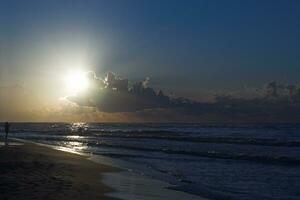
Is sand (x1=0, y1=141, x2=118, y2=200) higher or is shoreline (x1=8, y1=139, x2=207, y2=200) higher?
sand (x1=0, y1=141, x2=118, y2=200)

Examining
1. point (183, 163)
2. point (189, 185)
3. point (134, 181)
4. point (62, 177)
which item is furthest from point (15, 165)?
point (183, 163)

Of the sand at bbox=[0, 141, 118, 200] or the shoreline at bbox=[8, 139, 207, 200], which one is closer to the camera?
the sand at bbox=[0, 141, 118, 200]

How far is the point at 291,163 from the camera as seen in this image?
2916cm

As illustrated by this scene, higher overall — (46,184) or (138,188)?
(46,184)

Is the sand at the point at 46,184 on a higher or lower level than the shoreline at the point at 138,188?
higher

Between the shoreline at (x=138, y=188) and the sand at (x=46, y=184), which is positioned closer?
the sand at (x=46, y=184)

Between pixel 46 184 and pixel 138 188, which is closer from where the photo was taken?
pixel 46 184

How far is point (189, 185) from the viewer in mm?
18375

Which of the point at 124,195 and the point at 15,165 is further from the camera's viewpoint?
the point at 15,165

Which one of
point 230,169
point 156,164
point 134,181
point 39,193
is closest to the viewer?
point 39,193

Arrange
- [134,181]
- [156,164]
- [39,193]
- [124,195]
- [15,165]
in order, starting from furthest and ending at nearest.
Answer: [156,164] < [15,165] < [134,181] < [124,195] < [39,193]

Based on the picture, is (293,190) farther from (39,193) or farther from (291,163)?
(291,163)

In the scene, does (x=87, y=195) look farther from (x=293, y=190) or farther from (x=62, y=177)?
(x=293, y=190)

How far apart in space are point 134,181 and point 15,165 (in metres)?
5.50
